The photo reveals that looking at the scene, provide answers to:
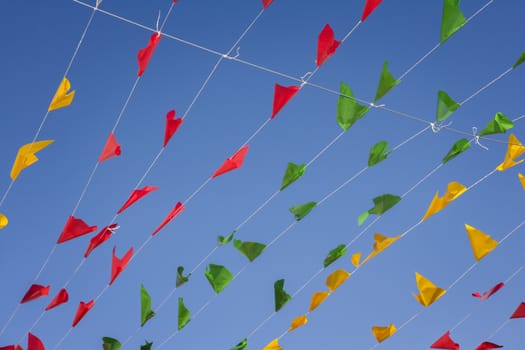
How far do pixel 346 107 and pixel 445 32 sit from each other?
586mm

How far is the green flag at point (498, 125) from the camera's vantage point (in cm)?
313

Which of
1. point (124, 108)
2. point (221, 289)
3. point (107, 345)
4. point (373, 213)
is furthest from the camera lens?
point (107, 345)

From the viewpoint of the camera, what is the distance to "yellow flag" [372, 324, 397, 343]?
159 inches

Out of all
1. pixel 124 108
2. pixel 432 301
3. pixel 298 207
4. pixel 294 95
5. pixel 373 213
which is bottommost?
pixel 432 301

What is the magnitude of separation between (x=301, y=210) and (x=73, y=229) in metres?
1.30

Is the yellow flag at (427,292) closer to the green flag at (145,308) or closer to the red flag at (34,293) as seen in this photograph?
the green flag at (145,308)

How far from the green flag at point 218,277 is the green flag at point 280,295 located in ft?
1.01

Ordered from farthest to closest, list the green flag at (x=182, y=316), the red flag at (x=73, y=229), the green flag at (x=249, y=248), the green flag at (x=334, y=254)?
1. the green flag at (x=182, y=316)
2. the green flag at (x=334, y=254)
3. the green flag at (x=249, y=248)
4. the red flag at (x=73, y=229)

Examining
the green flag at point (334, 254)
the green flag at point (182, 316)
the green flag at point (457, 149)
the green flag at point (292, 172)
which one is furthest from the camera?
the green flag at point (182, 316)

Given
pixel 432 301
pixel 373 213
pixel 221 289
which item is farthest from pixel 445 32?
pixel 221 289

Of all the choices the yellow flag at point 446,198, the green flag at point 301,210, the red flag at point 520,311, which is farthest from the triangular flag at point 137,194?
the red flag at point 520,311

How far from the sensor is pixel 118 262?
3645 millimetres

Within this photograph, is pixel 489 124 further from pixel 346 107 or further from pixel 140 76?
pixel 140 76

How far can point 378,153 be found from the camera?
3303mm
